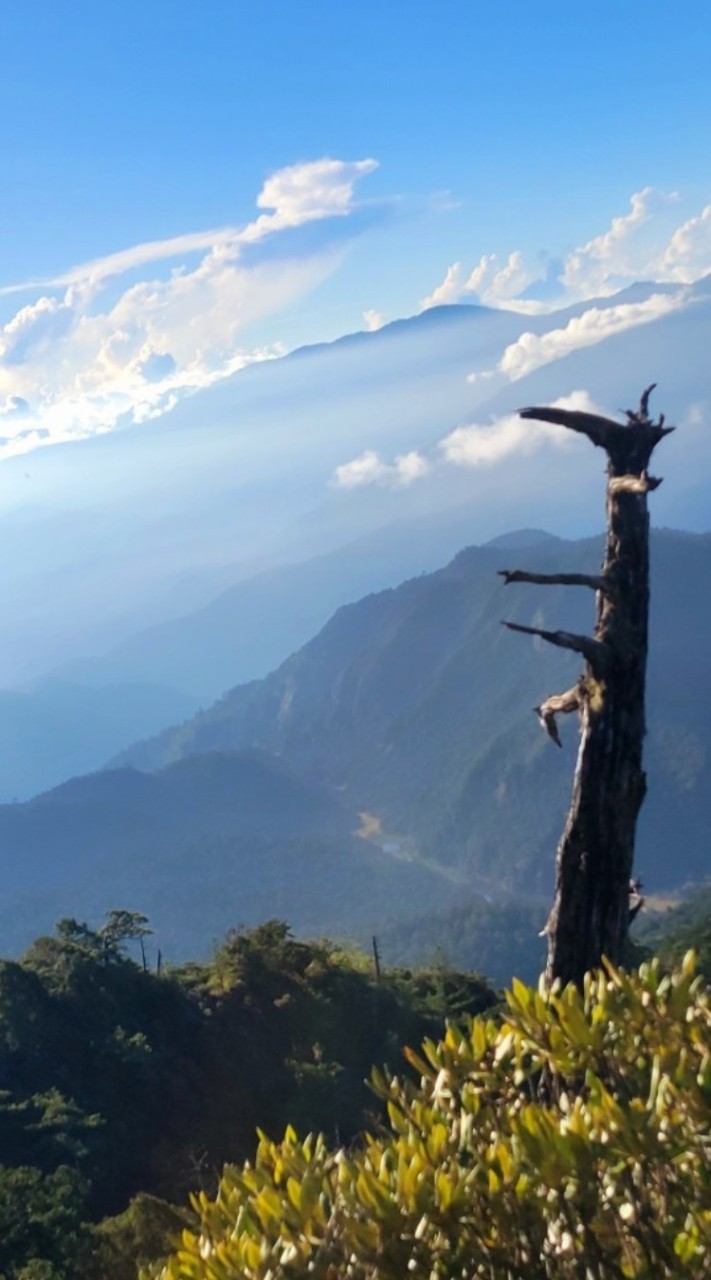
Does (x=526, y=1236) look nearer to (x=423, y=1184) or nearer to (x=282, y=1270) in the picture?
(x=423, y=1184)

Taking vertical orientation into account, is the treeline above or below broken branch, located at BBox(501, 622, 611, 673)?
below

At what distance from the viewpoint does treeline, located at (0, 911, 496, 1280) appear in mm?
15042

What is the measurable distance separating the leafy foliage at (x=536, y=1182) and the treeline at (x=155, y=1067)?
1127 cm

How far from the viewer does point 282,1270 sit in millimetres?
3541

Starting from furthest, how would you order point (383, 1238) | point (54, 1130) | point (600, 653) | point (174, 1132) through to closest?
point (174, 1132) < point (54, 1130) < point (600, 653) < point (383, 1238)

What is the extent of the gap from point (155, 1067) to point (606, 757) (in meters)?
23.8

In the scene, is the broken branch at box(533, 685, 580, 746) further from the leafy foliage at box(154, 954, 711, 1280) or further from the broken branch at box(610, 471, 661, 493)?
the leafy foliage at box(154, 954, 711, 1280)

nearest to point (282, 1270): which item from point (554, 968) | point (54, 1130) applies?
point (554, 968)

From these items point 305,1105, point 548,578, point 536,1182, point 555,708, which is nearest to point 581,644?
point 548,578

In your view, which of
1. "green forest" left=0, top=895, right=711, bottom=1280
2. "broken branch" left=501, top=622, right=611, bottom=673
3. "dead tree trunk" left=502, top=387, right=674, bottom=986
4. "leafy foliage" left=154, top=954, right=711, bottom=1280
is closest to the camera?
"leafy foliage" left=154, top=954, right=711, bottom=1280

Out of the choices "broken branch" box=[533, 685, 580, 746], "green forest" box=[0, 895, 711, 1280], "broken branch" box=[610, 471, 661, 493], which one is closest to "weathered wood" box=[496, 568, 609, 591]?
"broken branch" box=[610, 471, 661, 493]

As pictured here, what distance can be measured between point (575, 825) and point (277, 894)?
171687 mm

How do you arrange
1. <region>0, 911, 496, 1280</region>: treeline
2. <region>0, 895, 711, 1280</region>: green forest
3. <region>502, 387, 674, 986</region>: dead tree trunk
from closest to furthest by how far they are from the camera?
1. <region>0, 895, 711, 1280</region>: green forest
2. <region>502, 387, 674, 986</region>: dead tree trunk
3. <region>0, 911, 496, 1280</region>: treeline

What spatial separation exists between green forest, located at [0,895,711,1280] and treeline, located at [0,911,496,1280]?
0.20 feet
